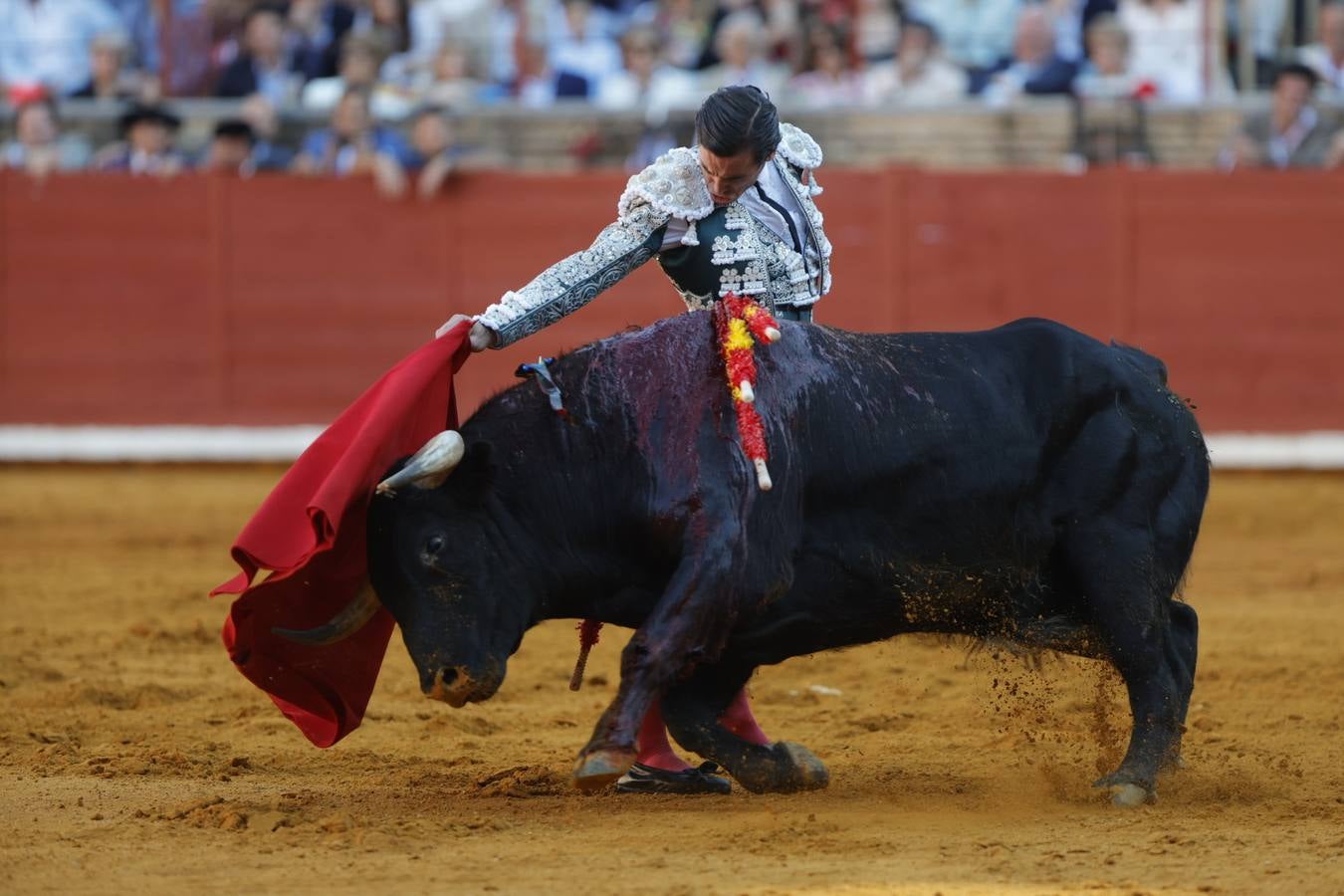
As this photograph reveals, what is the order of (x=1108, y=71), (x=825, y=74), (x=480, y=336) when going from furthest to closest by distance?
(x=825, y=74) < (x=1108, y=71) < (x=480, y=336)

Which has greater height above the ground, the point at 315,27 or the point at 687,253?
the point at 315,27

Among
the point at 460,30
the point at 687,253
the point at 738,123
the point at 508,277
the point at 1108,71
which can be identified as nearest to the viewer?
the point at 738,123

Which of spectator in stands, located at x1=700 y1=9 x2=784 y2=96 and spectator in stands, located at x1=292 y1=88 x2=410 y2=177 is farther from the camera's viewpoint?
spectator in stands, located at x1=700 y1=9 x2=784 y2=96

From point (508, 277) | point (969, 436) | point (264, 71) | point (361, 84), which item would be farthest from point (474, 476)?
point (264, 71)

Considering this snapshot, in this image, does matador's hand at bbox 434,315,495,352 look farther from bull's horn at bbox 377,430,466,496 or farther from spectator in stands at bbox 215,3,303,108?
spectator in stands at bbox 215,3,303,108

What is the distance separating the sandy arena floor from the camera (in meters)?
3.04

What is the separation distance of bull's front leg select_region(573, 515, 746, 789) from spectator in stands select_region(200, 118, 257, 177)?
6.90 metres

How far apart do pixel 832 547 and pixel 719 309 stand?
1.56 ft

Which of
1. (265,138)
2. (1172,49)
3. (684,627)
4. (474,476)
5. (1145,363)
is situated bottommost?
(684,627)

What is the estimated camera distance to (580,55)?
1026 centimetres

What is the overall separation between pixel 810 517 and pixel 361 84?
21.6ft

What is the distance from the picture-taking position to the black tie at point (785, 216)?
370 centimetres

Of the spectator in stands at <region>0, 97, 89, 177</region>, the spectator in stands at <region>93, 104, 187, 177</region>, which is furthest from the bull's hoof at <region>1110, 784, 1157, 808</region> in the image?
the spectator in stands at <region>0, 97, 89, 177</region>

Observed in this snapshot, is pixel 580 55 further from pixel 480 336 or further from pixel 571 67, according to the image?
pixel 480 336
